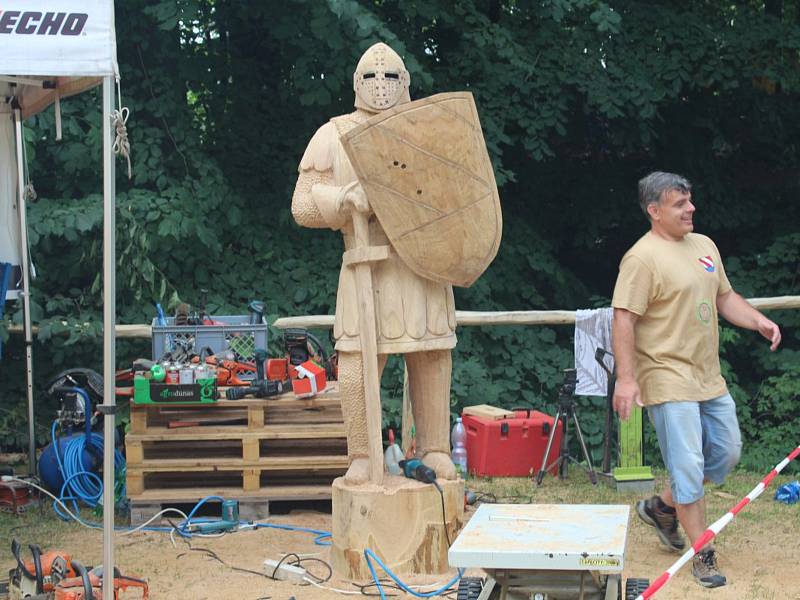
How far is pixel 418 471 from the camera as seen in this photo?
565 centimetres

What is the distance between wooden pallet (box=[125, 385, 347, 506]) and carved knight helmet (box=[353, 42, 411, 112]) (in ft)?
6.78

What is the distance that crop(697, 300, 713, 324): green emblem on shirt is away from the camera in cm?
545

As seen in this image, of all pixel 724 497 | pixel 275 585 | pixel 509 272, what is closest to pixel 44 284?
pixel 509 272

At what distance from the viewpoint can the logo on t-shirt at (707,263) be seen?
18.2ft

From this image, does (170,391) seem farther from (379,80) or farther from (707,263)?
(707,263)

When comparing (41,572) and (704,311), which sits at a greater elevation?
(704,311)

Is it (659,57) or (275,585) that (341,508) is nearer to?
(275,585)

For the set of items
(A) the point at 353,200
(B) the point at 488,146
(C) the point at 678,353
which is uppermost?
(B) the point at 488,146

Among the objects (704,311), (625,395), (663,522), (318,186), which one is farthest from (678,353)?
(318,186)

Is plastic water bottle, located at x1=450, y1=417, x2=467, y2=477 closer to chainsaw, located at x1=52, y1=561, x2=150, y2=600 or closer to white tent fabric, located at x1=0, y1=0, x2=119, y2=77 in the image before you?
chainsaw, located at x1=52, y1=561, x2=150, y2=600

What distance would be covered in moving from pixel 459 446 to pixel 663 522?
2413 millimetres

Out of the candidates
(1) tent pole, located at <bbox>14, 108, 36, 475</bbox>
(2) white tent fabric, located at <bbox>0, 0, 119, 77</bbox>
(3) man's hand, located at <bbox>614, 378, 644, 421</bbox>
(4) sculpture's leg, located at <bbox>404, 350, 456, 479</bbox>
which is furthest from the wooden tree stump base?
(1) tent pole, located at <bbox>14, 108, 36, 475</bbox>

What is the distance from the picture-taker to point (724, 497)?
7410mm

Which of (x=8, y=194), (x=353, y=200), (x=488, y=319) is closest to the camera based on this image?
(x=353, y=200)
